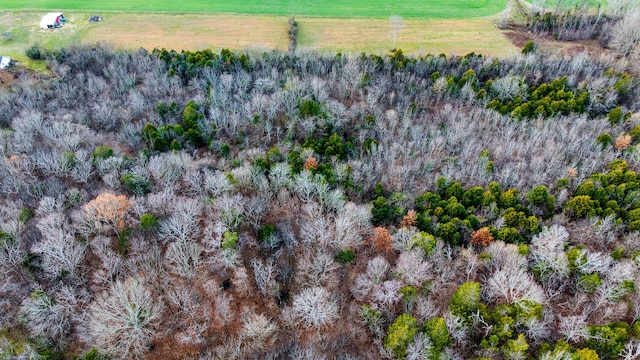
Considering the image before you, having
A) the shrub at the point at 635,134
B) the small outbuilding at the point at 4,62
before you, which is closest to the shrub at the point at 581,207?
the shrub at the point at 635,134

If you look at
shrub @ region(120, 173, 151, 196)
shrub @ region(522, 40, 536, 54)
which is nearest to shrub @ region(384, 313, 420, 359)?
shrub @ region(120, 173, 151, 196)

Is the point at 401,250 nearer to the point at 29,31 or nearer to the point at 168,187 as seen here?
the point at 168,187

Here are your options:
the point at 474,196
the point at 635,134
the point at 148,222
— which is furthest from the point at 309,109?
the point at 635,134

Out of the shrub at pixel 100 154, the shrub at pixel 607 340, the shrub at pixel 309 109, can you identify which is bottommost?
the shrub at pixel 607 340

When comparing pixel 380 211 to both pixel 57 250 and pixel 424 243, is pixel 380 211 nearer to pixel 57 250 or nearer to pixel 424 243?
pixel 424 243

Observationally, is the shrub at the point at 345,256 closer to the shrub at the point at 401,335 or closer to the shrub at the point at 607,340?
the shrub at the point at 401,335

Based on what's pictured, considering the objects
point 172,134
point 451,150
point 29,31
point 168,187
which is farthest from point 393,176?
point 29,31

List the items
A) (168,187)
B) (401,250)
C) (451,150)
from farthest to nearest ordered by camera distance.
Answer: (451,150), (168,187), (401,250)
